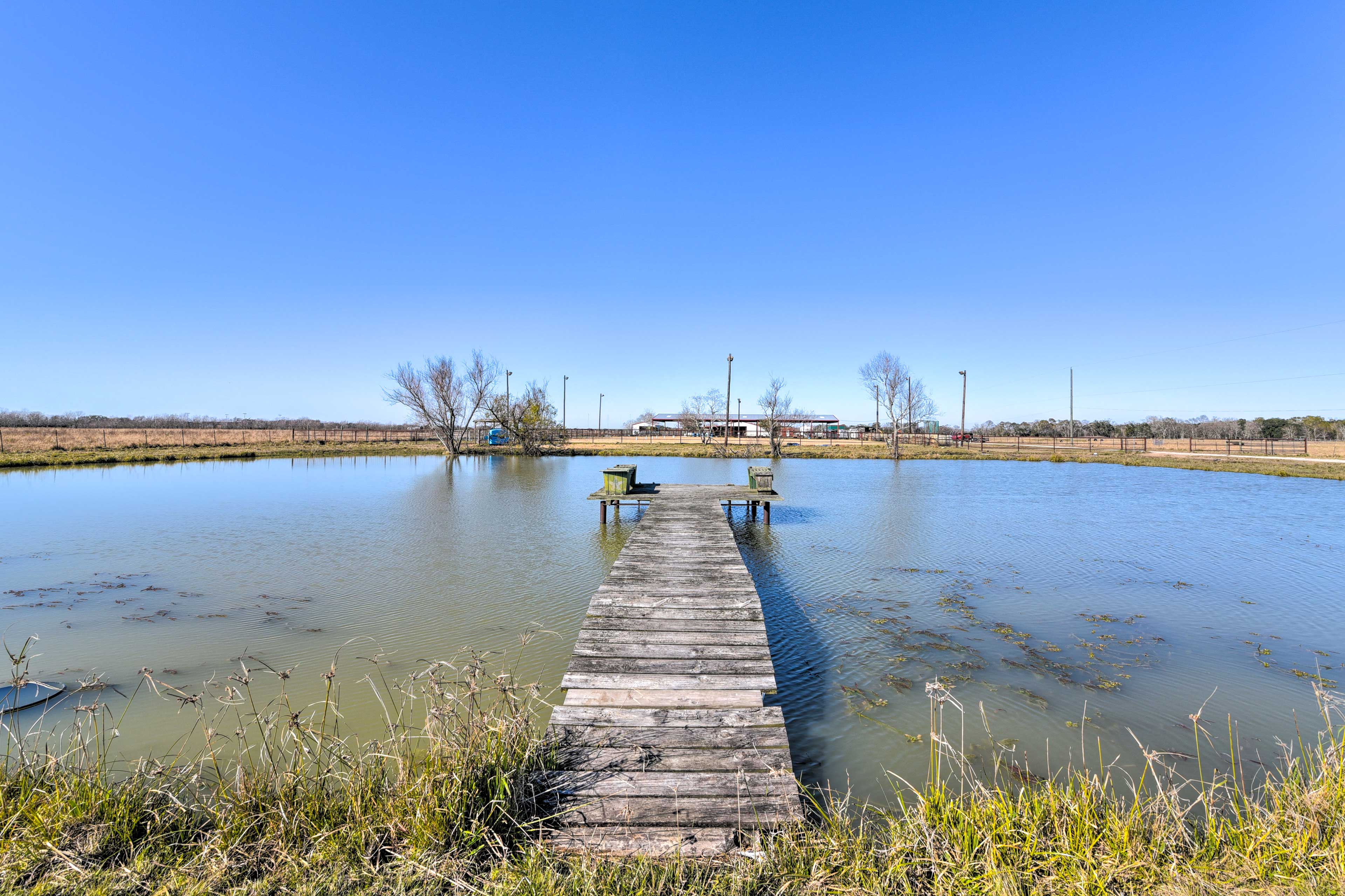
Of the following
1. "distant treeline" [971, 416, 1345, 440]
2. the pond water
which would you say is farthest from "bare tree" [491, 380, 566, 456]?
"distant treeline" [971, 416, 1345, 440]

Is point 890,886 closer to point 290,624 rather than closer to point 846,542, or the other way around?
point 290,624

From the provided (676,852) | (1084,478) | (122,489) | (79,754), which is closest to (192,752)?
(79,754)

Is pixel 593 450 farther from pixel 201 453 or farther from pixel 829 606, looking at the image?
pixel 829 606

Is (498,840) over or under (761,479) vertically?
under

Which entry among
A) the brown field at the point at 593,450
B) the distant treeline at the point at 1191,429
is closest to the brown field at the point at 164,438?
the brown field at the point at 593,450

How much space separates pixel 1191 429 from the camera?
76562 mm

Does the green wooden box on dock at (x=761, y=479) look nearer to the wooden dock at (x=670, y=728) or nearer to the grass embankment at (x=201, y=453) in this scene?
the wooden dock at (x=670, y=728)

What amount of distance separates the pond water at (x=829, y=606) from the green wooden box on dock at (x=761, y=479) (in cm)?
101

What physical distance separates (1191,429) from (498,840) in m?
100.0

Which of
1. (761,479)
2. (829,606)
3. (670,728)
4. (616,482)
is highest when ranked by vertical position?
(761,479)

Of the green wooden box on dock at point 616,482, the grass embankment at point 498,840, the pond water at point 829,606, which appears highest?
the green wooden box on dock at point 616,482

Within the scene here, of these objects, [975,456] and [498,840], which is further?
[975,456]

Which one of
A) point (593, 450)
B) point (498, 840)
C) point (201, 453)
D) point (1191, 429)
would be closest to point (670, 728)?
point (498, 840)

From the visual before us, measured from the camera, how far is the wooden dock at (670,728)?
9.46 feet
